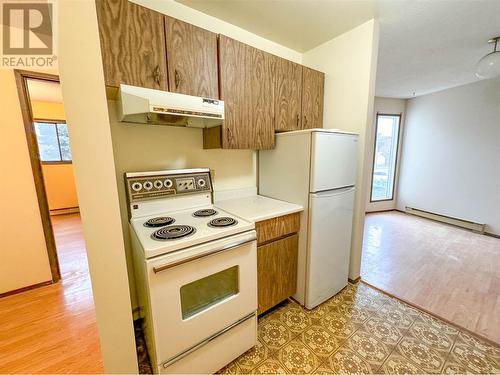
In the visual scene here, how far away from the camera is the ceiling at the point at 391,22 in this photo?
163cm

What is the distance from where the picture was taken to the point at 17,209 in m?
1.98

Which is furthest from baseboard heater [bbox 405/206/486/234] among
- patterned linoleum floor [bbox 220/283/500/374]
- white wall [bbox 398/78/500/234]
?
patterned linoleum floor [bbox 220/283/500/374]

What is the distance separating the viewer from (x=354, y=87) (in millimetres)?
1977

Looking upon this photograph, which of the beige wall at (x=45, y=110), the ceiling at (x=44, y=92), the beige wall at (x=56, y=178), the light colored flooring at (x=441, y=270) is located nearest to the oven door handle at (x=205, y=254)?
the light colored flooring at (x=441, y=270)

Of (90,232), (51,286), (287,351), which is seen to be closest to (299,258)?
(287,351)

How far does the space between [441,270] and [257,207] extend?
2.32 metres

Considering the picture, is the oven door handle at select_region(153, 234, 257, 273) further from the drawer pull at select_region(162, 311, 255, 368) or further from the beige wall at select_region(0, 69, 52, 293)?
the beige wall at select_region(0, 69, 52, 293)

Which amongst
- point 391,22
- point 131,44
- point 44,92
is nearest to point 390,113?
point 391,22

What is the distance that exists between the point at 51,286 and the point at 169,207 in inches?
68.0

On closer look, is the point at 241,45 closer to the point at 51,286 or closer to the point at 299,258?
the point at 299,258

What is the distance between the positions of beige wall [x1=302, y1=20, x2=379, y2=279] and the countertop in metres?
0.83

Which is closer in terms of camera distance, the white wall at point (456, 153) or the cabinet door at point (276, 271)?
the cabinet door at point (276, 271)

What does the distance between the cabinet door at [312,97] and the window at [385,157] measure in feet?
9.65

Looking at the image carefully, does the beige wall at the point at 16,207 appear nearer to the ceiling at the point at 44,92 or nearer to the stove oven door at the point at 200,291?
the ceiling at the point at 44,92
